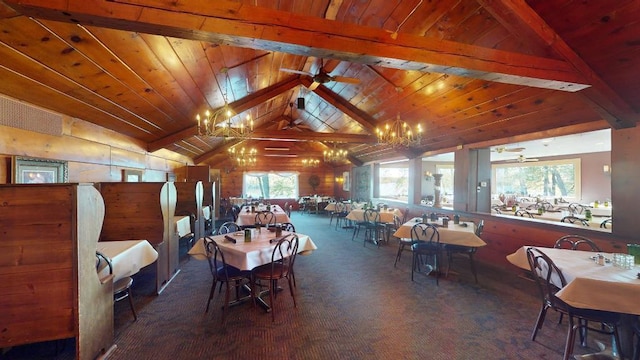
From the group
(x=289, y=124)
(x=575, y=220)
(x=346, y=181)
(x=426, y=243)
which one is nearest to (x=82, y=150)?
(x=426, y=243)

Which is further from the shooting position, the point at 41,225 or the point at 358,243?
the point at 358,243

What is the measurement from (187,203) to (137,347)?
136 inches

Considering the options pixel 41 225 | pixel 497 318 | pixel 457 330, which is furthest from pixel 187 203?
pixel 497 318

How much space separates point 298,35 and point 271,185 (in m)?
11.0

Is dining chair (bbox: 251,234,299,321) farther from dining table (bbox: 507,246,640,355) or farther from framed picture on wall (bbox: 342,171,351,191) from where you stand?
framed picture on wall (bbox: 342,171,351,191)

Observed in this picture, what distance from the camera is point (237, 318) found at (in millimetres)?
2773

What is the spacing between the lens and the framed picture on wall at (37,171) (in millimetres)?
2475

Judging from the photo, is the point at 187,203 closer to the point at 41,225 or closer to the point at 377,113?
the point at 41,225

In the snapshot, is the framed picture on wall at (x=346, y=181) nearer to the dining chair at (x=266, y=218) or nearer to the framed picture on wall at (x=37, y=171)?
the dining chair at (x=266, y=218)

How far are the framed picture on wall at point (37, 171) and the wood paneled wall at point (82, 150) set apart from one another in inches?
1.9

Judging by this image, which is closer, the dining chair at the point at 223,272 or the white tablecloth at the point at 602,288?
the white tablecloth at the point at 602,288

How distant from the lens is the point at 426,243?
4039 mm

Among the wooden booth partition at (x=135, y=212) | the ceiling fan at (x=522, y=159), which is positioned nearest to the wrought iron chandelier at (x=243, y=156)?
the wooden booth partition at (x=135, y=212)

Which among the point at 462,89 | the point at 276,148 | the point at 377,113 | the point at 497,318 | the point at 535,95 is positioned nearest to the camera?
the point at 497,318
